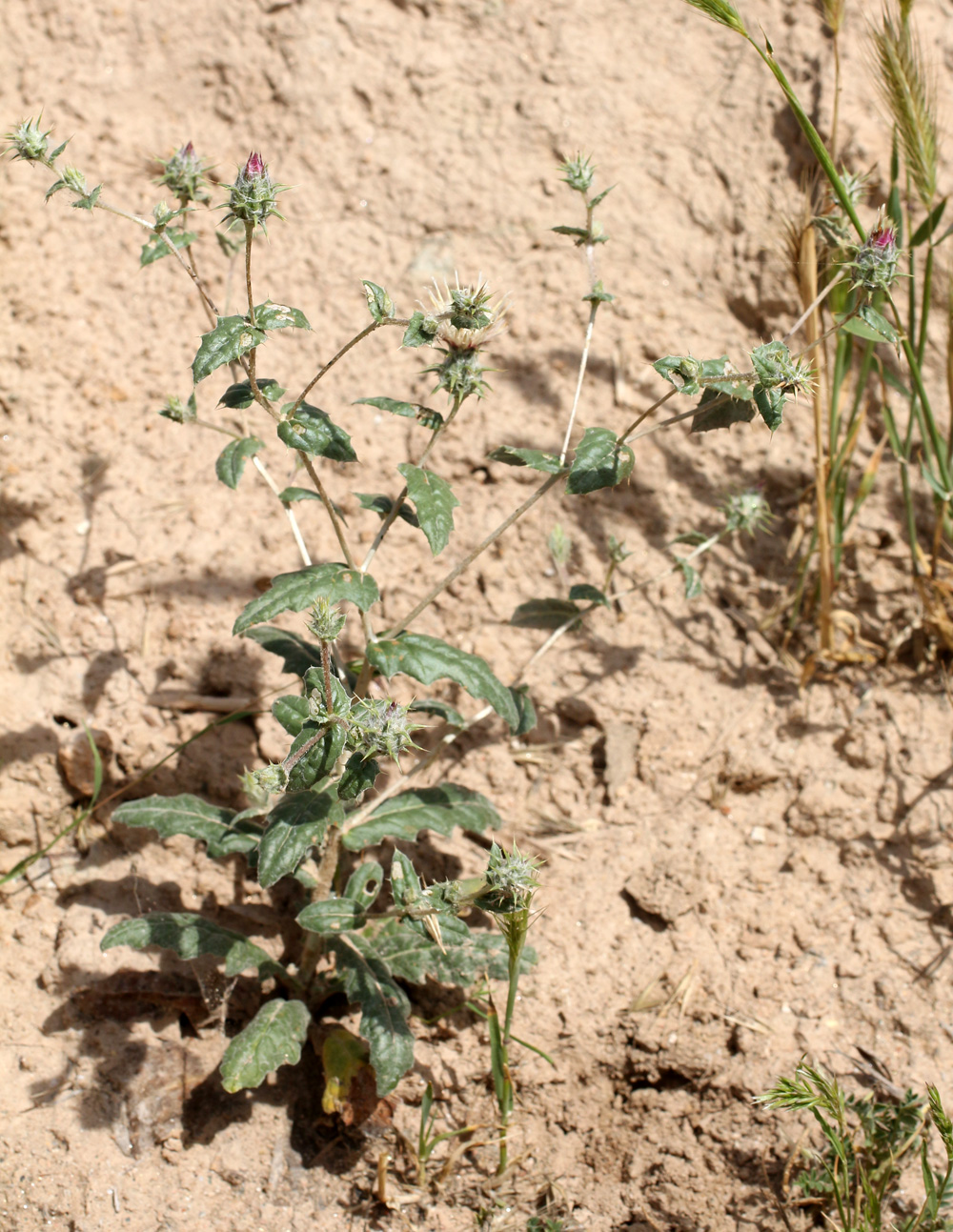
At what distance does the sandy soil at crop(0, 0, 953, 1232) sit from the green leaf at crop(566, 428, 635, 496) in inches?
40.4

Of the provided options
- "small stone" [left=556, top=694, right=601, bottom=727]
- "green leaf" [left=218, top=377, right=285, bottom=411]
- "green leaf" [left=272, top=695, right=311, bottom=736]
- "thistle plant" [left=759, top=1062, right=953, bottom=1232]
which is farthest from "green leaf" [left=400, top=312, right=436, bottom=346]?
"thistle plant" [left=759, top=1062, right=953, bottom=1232]

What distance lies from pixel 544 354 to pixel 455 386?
159cm

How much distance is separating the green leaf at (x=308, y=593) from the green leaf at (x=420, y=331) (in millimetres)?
509

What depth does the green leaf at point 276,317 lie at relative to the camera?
1.98 meters

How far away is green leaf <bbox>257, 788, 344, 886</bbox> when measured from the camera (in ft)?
6.82

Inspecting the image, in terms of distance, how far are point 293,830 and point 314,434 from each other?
85cm

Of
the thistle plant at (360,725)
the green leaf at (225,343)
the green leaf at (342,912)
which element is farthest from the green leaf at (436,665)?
the green leaf at (225,343)

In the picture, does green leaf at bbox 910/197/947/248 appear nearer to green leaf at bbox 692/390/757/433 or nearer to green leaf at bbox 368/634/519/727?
green leaf at bbox 692/390/757/433

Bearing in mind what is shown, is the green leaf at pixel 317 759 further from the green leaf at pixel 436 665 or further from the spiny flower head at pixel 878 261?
the spiny flower head at pixel 878 261

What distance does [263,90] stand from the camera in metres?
3.83

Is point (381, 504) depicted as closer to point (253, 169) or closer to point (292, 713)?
point (292, 713)

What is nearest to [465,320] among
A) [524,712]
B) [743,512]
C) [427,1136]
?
[524,712]

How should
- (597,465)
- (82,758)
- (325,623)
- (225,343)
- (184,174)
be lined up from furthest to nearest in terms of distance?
(82,758) → (184,174) → (597,465) → (225,343) → (325,623)

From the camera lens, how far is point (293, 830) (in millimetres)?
2127
